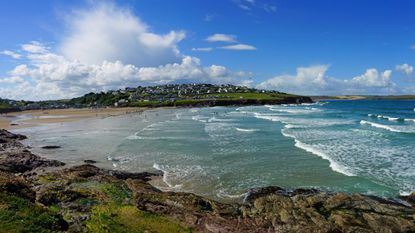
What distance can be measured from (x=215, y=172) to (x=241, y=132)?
2480cm

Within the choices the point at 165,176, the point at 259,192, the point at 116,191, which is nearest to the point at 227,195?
the point at 259,192

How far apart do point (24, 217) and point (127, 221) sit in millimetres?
3799

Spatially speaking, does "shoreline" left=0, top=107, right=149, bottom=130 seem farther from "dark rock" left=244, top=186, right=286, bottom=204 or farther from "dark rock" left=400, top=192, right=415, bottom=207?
"dark rock" left=400, top=192, right=415, bottom=207

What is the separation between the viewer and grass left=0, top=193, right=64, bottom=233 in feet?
40.6

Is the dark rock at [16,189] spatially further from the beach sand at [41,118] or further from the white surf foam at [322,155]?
the beach sand at [41,118]

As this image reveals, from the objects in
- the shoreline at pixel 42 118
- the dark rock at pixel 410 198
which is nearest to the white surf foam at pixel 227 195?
the dark rock at pixel 410 198

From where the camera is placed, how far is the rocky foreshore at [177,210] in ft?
46.2

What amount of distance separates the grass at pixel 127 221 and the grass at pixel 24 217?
52.7 inches


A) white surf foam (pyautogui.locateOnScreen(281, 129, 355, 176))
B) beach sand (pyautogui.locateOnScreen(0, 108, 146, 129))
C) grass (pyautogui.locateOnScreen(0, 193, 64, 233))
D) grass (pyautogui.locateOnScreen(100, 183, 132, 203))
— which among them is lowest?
beach sand (pyautogui.locateOnScreen(0, 108, 146, 129))

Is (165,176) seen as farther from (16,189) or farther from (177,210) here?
(16,189)

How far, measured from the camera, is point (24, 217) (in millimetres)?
13141

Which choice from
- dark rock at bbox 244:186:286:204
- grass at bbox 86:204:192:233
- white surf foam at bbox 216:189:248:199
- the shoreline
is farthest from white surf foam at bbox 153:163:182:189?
the shoreline

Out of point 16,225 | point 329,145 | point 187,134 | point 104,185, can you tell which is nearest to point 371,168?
point 329,145

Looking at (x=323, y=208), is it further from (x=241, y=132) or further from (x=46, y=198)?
(x=241, y=132)
